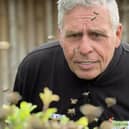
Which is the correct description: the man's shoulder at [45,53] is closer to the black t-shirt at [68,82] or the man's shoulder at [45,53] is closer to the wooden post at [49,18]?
the black t-shirt at [68,82]

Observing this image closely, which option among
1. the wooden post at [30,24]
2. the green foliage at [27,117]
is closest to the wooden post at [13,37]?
the wooden post at [30,24]

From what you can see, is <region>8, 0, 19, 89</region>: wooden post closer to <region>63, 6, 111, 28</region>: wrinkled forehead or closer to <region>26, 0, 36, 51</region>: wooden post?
<region>26, 0, 36, 51</region>: wooden post

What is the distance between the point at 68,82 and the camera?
235 centimetres

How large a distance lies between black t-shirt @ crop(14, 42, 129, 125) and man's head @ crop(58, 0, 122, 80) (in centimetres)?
27

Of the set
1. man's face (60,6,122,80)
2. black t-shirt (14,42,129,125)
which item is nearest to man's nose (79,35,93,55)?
man's face (60,6,122,80)

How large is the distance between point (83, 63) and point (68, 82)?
46cm

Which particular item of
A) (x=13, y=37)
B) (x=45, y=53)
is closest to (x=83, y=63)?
(x=45, y=53)

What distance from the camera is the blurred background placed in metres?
4.87

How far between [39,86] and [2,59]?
2.62 m

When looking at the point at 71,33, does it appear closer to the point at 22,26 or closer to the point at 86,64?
the point at 86,64

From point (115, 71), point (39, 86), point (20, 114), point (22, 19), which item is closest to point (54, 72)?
point (39, 86)

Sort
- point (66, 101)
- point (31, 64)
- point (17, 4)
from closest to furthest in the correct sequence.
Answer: point (66, 101), point (31, 64), point (17, 4)

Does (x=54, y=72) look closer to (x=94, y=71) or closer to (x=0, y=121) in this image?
(x=94, y=71)

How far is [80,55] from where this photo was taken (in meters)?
1.88
